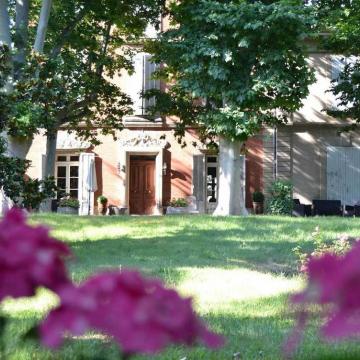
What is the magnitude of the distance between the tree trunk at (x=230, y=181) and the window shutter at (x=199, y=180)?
5401 millimetres

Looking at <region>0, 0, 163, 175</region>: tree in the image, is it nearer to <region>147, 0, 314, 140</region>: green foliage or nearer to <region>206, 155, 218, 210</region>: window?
<region>147, 0, 314, 140</region>: green foliage

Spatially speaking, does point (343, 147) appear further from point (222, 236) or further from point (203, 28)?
point (222, 236)

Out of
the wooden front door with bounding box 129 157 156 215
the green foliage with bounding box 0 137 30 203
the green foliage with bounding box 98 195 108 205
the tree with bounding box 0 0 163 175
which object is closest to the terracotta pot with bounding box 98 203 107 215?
the green foliage with bounding box 98 195 108 205

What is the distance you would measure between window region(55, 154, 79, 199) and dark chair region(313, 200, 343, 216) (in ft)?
→ 30.2

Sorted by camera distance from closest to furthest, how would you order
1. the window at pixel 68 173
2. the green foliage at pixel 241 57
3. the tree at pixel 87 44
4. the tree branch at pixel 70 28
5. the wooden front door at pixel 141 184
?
the green foliage at pixel 241 57 < the tree at pixel 87 44 < the tree branch at pixel 70 28 < the wooden front door at pixel 141 184 < the window at pixel 68 173

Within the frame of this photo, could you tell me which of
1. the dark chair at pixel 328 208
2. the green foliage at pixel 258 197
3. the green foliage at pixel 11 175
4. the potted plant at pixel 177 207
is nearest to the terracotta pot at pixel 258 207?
the green foliage at pixel 258 197

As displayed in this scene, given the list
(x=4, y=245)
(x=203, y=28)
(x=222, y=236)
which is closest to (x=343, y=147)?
(x=203, y=28)

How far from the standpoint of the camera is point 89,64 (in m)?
18.2

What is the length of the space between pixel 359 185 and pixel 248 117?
8.40 meters

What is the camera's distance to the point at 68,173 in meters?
22.9

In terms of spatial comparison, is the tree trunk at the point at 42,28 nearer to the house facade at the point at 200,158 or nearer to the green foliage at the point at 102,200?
the house facade at the point at 200,158

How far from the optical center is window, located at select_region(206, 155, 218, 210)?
22.4 meters

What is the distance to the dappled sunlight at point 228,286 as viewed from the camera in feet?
A: 17.8

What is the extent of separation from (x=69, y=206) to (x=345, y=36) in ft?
36.9
